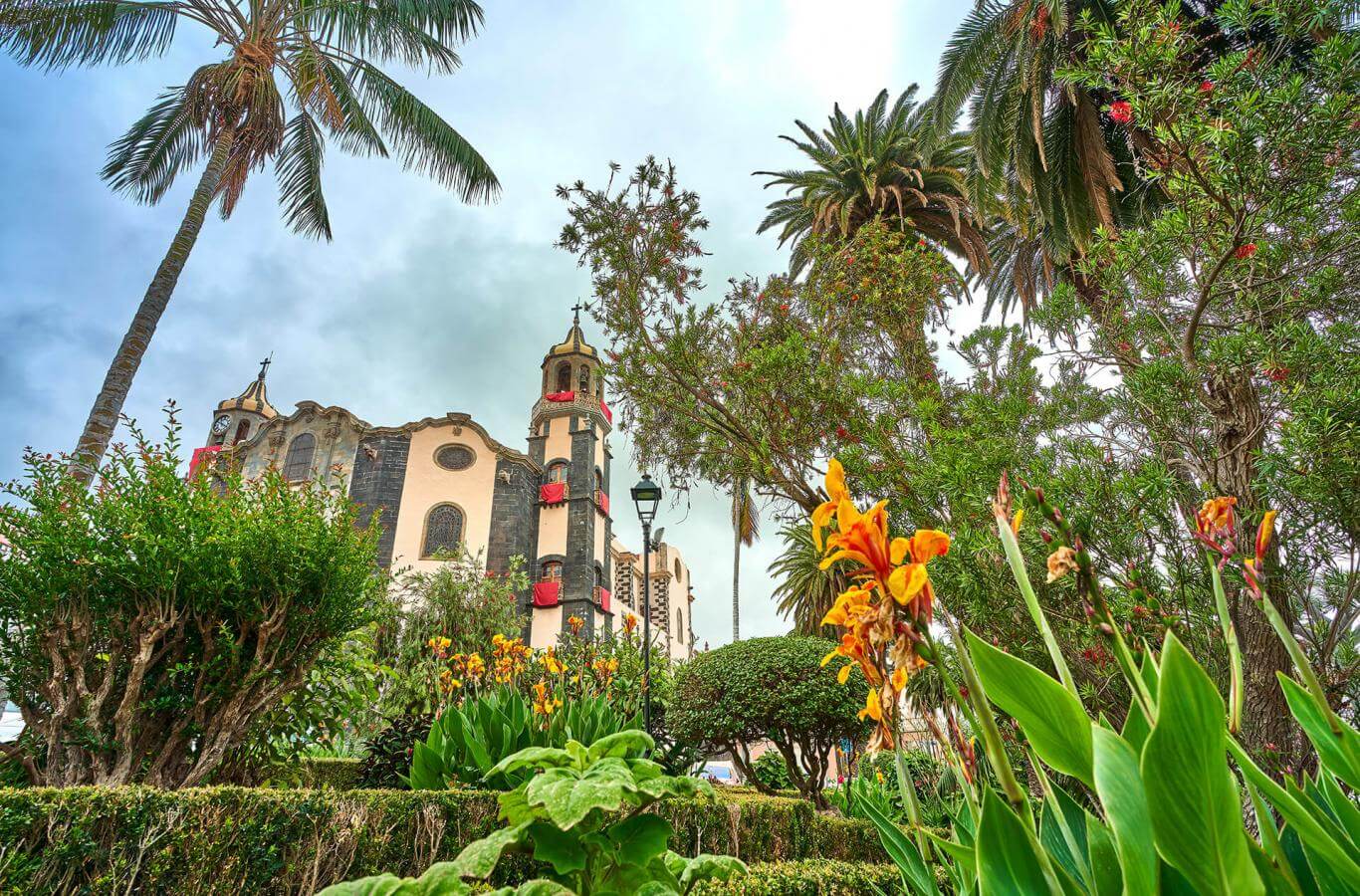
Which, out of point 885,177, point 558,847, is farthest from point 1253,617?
point 885,177

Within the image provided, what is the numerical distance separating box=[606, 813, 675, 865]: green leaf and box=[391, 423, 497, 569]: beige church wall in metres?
20.2

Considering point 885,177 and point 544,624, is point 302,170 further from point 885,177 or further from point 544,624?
point 544,624

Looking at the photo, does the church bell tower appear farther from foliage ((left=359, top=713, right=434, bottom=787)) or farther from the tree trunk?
the tree trunk

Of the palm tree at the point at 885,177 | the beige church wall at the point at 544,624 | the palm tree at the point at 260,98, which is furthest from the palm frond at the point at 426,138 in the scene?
the beige church wall at the point at 544,624

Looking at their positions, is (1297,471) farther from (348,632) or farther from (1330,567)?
(348,632)

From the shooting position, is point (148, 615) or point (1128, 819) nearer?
point (1128, 819)

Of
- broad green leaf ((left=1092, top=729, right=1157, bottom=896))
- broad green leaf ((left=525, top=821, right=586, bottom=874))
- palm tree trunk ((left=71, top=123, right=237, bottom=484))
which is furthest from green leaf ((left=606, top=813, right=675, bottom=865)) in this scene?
palm tree trunk ((left=71, top=123, right=237, bottom=484))

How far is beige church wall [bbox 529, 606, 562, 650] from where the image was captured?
21750 millimetres

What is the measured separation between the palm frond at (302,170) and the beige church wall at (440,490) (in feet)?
40.6

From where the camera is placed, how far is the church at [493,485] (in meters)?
21.9

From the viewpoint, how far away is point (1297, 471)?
3543mm

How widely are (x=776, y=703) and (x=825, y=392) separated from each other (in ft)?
11.1

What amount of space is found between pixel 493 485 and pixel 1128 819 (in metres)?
23.2

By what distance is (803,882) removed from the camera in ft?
10.6
